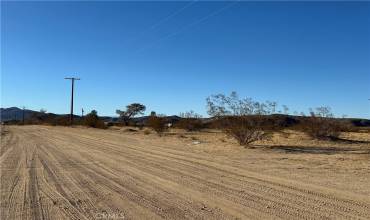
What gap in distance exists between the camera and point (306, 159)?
1911 cm

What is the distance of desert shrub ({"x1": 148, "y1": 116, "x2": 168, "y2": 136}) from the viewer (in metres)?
47.5

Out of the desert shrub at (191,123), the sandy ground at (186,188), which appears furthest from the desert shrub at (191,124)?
the sandy ground at (186,188)

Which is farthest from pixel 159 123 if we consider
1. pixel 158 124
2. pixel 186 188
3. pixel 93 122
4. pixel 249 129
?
pixel 186 188

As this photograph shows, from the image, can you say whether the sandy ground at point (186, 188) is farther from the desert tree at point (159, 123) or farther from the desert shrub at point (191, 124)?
the desert shrub at point (191, 124)

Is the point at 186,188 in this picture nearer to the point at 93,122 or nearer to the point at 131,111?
the point at 93,122

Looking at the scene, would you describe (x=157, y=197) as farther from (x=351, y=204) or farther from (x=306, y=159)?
(x=306, y=159)

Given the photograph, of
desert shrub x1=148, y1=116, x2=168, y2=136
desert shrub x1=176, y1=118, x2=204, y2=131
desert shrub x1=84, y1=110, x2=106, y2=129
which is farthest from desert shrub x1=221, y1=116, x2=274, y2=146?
desert shrub x1=84, y1=110, x2=106, y2=129

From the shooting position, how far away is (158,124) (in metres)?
47.6

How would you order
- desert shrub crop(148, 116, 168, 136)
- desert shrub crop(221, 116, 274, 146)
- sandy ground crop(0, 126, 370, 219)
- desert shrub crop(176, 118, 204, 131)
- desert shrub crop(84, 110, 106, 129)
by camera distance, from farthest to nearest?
desert shrub crop(84, 110, 106, 129) → desert shrub crop(176, 118, 204, 131) → desert shrub crop(148, 116, 168, 136) → desert shrub crop(221, 116, 274, 146) → sandy ground crop(0, 126, 370, 219)

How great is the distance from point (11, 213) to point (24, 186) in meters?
3.29

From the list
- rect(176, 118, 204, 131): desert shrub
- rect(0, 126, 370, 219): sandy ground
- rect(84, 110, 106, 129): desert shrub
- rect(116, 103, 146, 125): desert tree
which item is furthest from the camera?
rect(116, 103, 146, 125): desert tree

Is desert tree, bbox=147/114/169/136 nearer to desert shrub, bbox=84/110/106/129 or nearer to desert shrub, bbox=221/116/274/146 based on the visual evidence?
desert shrub, bbox=221/116/274/146

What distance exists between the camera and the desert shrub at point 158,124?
47.5m

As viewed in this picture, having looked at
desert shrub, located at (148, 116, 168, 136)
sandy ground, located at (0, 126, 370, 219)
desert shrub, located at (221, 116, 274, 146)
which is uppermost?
desert shrub, located at (148, 116, 168, 136)
